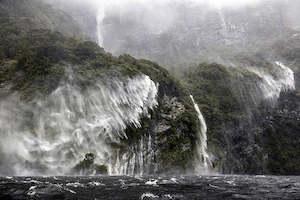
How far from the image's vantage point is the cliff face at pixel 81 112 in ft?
136

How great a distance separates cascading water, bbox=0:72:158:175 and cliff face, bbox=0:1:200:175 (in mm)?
121

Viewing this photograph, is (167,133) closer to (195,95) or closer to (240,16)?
(195,95)

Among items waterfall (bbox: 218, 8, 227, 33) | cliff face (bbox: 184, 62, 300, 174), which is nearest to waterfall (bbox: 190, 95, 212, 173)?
cliff face (bbox: 184, 62, 300, 174)

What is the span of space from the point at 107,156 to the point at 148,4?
158 metres

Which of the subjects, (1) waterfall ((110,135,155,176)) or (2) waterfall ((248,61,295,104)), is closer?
(1) waterfall ((110,135,155,176))

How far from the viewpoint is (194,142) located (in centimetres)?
6228

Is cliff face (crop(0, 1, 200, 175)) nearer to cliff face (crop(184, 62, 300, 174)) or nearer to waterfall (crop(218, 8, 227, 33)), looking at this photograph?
cliff face (crop(184, 62, 300, 174))

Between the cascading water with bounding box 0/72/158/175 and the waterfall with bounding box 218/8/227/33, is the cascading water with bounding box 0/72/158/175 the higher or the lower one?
the lower one

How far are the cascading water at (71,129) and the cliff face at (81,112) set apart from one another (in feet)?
0.40

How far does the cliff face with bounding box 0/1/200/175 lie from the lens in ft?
136

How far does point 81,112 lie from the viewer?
47375 millimetres

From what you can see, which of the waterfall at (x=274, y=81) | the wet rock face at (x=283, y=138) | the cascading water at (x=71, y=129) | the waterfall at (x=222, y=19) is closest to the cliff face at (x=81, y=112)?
the cascading water at (x=71, y=129)

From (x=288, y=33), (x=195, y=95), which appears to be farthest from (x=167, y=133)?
(x=288, y=33)

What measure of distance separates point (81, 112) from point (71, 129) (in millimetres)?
3671
